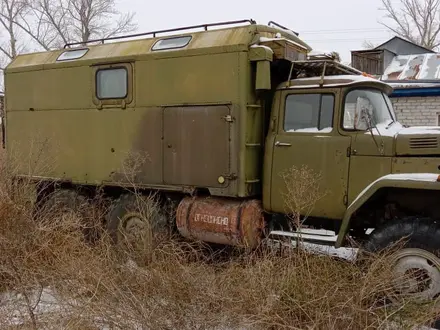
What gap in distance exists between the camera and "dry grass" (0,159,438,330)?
386cm

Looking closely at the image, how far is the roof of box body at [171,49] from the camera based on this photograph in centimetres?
625

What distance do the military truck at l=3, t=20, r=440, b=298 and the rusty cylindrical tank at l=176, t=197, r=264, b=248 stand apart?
16 mm

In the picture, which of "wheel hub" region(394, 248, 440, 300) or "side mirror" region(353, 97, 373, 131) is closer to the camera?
"wheel hub" region(394, 248, 440, 300)

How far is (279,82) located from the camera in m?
6.66

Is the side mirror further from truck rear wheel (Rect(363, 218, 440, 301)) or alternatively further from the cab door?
truck rear wheel (Rect(363, 218, 440, 301))

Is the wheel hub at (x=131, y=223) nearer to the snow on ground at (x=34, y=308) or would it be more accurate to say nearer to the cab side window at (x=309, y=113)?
the snow on ground at (x=34, y=308)

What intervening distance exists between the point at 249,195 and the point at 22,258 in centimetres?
282

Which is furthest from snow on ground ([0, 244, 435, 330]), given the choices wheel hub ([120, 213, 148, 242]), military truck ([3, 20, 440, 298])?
wheel hub ([120, 213, 148, 242])

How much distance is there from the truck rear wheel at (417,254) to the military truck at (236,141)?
13mm

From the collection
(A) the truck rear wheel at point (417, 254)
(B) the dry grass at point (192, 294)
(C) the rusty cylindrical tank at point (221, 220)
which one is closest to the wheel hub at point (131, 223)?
(C) the rusty cylindrical tank at point (221, 220)

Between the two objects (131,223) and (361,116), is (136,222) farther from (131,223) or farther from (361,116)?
(361,116)

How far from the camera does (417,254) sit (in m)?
4.91

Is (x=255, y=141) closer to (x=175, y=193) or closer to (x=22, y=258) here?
(x=175, y=193)

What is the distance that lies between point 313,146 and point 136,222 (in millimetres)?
2883
